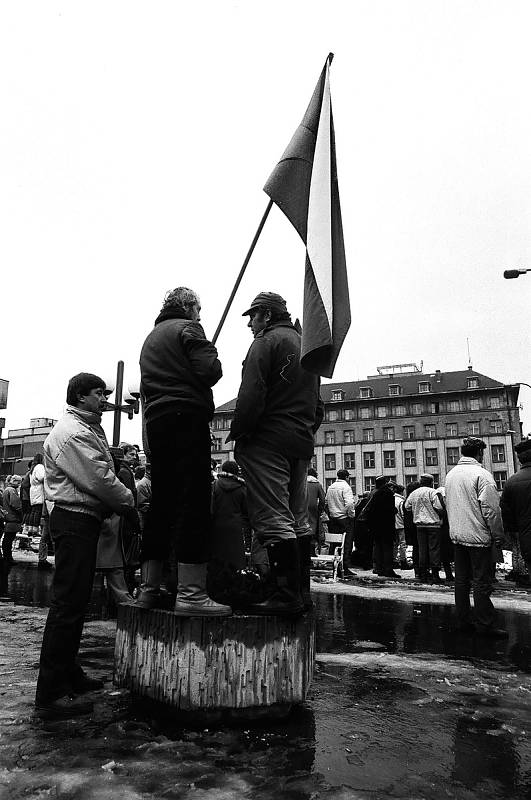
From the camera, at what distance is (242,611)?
356cm

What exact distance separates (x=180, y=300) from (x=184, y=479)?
47.6 inches

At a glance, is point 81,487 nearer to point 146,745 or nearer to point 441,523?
point 146,745

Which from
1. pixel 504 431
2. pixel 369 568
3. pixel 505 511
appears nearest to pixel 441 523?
pixel 369 568

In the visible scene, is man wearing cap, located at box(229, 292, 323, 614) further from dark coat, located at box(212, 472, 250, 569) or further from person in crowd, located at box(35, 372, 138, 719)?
dark coat, located at box(212, 472, 250, 569)

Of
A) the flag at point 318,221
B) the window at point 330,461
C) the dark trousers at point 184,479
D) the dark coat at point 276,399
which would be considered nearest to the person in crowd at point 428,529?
the flag at point 318,221

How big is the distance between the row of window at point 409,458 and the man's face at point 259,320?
76280mm

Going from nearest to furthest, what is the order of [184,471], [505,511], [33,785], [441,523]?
[33,785] < [184,471] < [505,511] < [441,523]

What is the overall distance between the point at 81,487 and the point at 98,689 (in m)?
1.21

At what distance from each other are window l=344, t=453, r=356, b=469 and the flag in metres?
80.3

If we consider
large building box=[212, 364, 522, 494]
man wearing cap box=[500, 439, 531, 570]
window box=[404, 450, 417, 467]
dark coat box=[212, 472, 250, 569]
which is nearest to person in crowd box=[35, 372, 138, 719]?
dark coat box=[212, 472, 250, 569]

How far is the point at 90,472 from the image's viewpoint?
377 cm

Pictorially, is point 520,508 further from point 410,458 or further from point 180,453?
point 410,458

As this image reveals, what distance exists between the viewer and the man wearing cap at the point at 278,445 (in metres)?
3.60

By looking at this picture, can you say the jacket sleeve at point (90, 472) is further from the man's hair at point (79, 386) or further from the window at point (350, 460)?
the window at point (350, 460)
